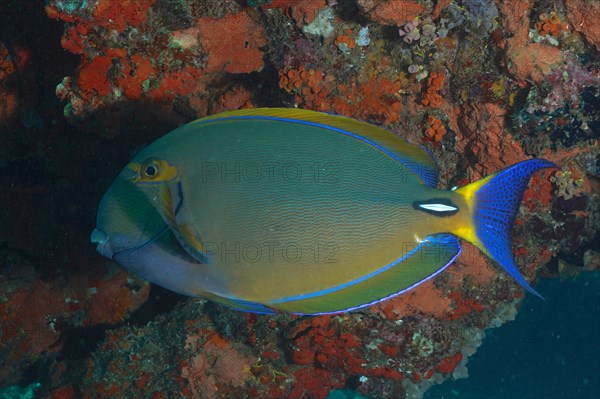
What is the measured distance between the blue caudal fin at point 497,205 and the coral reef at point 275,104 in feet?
6.36

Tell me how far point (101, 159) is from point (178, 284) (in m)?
3.44

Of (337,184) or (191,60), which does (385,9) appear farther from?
(337,184)

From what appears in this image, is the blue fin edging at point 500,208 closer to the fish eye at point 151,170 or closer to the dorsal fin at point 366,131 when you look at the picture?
the dorsal fin at point 366,131

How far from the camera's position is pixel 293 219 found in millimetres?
1868

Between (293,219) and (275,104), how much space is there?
7.93 feet

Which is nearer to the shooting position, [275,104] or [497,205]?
[497,205]

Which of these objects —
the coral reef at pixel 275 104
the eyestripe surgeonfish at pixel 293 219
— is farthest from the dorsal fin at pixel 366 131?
the coral reef at pixel 275 104

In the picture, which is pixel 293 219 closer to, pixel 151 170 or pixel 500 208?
pixel 151 170

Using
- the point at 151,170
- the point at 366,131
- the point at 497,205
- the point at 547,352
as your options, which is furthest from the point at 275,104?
the point at 547,352

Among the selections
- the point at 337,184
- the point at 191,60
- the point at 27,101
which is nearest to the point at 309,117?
the point at 337,184

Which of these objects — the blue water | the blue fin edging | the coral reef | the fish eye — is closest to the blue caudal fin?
the blue fin edging

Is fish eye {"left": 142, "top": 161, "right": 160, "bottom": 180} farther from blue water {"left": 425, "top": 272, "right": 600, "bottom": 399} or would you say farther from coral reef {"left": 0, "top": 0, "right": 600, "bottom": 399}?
blue water {"left": 425, "top": 272, "right": 600, "bottom": 399}

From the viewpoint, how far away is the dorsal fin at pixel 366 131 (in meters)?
2.02

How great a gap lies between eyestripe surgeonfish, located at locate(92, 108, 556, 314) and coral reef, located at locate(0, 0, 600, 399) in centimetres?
185
